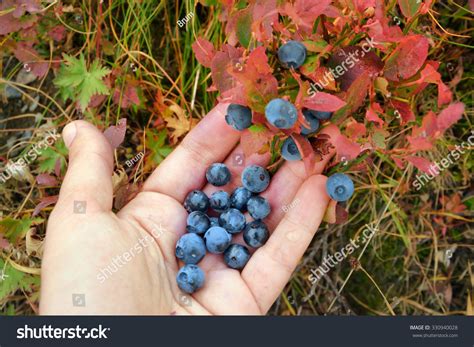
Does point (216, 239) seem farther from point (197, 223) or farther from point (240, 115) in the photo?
point (240, 115)

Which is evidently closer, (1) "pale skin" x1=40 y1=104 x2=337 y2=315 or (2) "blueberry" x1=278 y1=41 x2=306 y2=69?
(2) "blueberry" x1=278 y1=41 x2=306 y2=69

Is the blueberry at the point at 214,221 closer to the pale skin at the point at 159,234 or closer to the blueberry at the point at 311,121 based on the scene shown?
the pale skin at the point at 159,234

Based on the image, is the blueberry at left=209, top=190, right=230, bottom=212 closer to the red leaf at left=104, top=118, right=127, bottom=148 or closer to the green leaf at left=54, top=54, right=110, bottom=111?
the red leaf at left=104, top=118, right=127, bottom=148

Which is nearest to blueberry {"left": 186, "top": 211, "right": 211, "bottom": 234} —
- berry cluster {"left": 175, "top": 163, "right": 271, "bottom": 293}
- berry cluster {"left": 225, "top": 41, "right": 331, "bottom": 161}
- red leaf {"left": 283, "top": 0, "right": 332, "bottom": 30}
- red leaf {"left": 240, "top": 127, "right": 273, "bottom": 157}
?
berry cluster {"left": 175, "top": 163, "right": 271, "bottom": 293}

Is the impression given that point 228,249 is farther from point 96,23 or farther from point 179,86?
point 96,23

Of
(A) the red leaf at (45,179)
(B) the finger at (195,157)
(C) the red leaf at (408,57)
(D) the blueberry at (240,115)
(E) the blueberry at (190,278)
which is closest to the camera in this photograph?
(C) the red leaf at (408,57)

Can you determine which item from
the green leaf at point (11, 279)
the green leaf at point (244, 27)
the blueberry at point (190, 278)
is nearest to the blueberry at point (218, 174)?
the blueberry at point (190, 278)
